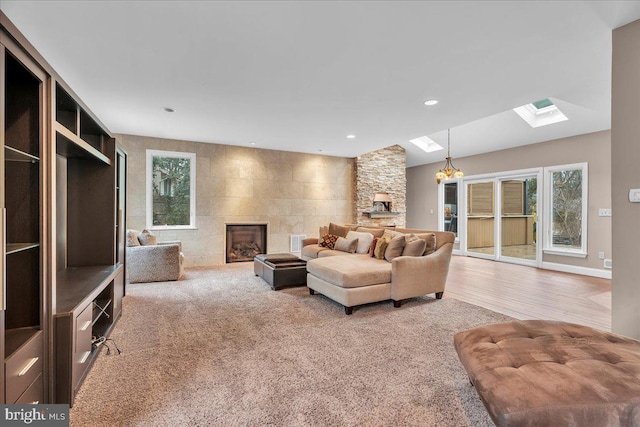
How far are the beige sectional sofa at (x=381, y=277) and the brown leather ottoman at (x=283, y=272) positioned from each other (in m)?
0.38

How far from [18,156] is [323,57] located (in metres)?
2.33

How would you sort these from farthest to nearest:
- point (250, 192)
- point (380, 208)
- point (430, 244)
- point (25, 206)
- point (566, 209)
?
point (380, 208), point (250, 192), point (566, 209), point (430, 244), point (25, 206)

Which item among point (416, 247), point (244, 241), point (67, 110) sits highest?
point (67, 110)

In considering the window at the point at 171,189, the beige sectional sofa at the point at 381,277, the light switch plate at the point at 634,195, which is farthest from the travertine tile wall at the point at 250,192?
the light switch plate at the point at 634,195

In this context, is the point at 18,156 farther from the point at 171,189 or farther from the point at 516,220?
the point at 516,220

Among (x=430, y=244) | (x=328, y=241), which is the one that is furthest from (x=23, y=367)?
(x=328, y=241)

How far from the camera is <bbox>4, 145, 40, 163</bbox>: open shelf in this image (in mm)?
1412

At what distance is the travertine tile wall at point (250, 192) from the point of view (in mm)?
5812

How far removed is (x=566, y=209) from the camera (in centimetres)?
574

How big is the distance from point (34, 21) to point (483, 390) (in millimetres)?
3695

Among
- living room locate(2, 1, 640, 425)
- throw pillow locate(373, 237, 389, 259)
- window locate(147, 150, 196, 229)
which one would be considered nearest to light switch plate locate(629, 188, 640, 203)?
living room locate(2, 1, 640, 425)

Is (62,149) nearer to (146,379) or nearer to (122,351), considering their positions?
(122,351)

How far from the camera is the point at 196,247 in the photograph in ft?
20.3

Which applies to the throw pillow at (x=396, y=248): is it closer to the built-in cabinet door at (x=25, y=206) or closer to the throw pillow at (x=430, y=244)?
the throw pillow at (x=430, y=244)
